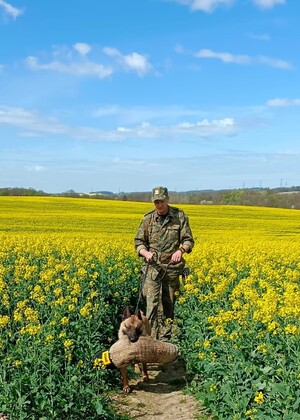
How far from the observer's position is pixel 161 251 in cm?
797

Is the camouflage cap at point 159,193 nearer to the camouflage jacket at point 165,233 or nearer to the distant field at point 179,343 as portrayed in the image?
the camouflage jacket at point 165,233

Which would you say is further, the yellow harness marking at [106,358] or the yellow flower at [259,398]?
the yellow harness marking at [106,358]

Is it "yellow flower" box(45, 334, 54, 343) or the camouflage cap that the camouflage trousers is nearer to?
the camouflage cap

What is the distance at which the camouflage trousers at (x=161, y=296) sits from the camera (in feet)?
25.5

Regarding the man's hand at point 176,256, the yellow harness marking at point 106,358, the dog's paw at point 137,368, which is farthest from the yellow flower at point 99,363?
the man's hand at point 176,256

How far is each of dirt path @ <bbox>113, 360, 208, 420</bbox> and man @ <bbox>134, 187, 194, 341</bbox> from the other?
2.10 ft

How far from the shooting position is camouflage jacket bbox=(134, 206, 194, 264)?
25.8 ft

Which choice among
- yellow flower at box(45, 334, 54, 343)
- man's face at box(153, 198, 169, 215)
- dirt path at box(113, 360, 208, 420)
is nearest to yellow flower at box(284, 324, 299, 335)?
dirt path at box(113, 360, 208, 420)

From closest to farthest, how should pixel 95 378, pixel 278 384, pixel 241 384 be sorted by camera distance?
pixel 278 384 < pixel 241 384 < pixel 95 378

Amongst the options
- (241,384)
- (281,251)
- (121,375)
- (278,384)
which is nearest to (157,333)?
(121,375)

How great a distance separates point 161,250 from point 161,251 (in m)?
0.02

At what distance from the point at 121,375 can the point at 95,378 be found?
1088 millimetres

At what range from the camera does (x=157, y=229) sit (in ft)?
26.0

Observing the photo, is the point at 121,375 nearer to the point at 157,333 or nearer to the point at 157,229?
the point at 157,333
